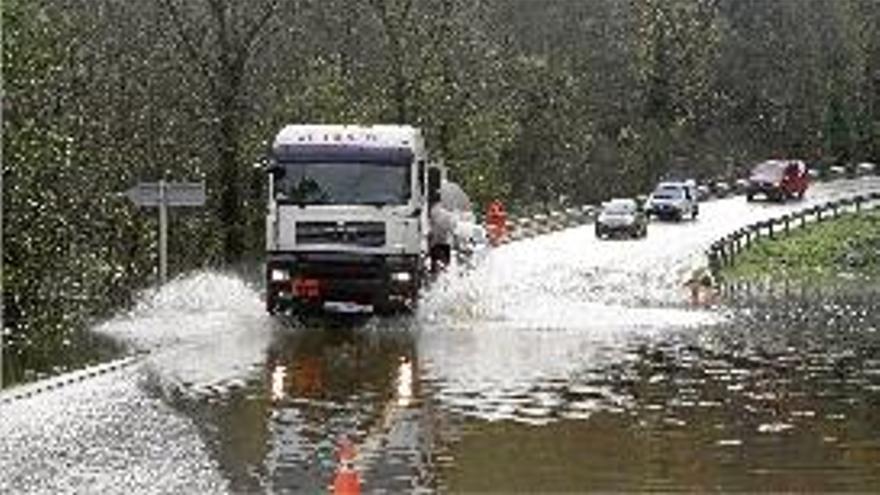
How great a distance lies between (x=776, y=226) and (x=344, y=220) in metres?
39.4

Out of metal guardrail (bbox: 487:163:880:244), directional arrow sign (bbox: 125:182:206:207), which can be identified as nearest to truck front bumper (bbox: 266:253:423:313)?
directional arrow sign (bbox: 125:182:206:207)

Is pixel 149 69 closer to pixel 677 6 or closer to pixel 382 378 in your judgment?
pixel 382 378

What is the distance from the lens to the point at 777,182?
80.1 meters

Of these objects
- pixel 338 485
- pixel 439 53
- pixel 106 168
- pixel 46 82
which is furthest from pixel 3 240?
pixel 439 53

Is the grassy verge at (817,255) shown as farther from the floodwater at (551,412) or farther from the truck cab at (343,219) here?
the floodwater at (551,412)

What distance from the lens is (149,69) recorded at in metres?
47.4

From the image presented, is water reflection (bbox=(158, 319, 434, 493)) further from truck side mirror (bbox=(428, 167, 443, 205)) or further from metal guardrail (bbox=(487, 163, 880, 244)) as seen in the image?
metal guardrail (bbox=(487, 163, 880, 244))

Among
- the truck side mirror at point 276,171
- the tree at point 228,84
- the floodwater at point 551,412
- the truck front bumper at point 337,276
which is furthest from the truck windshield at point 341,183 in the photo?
the tree at point 228,84

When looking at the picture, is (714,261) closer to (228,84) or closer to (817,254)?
(817,254)

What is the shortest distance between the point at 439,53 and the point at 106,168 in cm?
2947

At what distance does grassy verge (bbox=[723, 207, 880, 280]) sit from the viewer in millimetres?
57688

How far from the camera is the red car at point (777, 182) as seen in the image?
80.1 meters

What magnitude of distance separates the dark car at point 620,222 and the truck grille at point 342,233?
113ft

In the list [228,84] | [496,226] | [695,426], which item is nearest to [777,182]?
[496,226]
